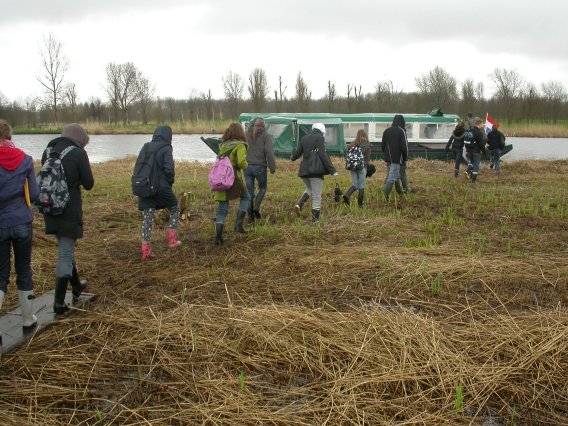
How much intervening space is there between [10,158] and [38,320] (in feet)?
4.43

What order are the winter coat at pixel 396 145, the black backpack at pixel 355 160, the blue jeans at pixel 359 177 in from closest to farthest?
the black backpack at pixel 355 160
the blue jeans at pixel 359 177
the winter coat at pixel 396 145

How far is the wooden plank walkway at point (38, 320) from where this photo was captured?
12.1 feet

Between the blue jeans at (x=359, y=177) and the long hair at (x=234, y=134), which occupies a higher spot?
the long hair at (x=234, y=134)

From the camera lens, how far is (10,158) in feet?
12.4

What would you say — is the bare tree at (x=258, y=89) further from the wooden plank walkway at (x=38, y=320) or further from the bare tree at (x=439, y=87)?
the wooden plank walkway at (x=38, y=320)

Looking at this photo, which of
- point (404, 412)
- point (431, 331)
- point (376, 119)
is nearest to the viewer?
point (404, 412)

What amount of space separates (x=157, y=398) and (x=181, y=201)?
5.72 metres

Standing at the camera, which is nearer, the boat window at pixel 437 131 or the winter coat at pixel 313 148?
the winter coat at pixel 313 148

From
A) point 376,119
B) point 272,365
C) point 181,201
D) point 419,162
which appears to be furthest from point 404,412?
point 376,119

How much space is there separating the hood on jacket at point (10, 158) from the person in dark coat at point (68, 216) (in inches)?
19.3

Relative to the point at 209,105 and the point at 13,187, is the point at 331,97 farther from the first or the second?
the point at 13,187

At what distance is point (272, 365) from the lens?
3338mm

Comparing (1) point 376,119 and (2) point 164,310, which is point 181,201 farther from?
(1) point 376,119

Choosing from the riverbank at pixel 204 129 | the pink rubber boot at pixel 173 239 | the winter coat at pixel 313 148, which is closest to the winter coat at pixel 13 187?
the pink rubber boot at pixel 173 239
